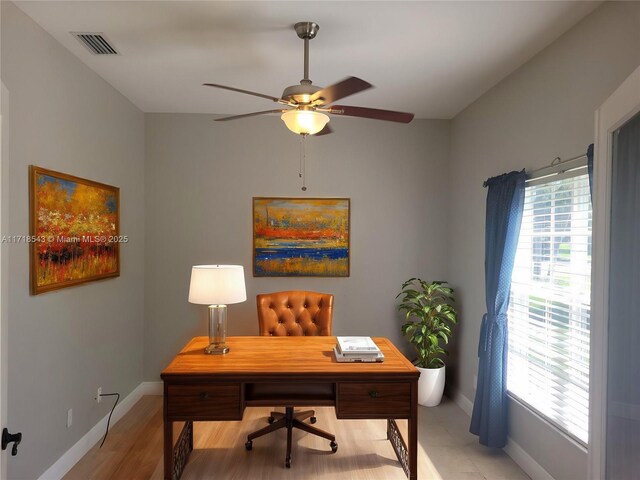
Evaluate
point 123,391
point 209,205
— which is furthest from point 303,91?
point 123,391

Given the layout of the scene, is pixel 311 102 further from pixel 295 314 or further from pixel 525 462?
pixel 525 462

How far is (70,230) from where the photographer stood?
8.61ft

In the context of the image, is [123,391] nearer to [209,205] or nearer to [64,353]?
[64,353]

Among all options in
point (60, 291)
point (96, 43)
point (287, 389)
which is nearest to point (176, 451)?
point (287, 389)

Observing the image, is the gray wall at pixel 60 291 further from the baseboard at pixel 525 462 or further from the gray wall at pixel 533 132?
the baseboard at pixel 525 462

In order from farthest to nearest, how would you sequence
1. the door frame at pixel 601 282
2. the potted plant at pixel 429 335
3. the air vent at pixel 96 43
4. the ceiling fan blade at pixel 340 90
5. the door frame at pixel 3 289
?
the potted plant at pixel 429 335 → the air vent at pixel 96 43 → the ceiling fan blade at pixel 340 90 → the door frame at pixel 601 282 → the door frame at pixel 3 289

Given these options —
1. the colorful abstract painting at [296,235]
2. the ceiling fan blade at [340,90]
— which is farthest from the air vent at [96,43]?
the colorful abstract painting at [296,235]

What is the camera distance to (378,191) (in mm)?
4004

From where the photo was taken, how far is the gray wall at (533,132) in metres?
1.99

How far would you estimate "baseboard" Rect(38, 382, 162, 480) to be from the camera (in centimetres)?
249

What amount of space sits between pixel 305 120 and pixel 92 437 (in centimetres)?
272

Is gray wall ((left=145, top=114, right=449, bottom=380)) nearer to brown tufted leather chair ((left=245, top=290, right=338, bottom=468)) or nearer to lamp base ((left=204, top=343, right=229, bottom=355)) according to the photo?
brown tufted leather chair ((left=245, top=290, right=338, bottom=468))

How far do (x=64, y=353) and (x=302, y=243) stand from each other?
6.98 feet

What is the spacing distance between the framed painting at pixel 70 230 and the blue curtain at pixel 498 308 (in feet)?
9.51
